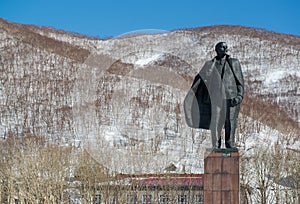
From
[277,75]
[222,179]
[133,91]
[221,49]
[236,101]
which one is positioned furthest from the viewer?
[277,75]

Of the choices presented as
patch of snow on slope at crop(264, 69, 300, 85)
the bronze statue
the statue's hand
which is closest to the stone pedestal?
the bronze statue

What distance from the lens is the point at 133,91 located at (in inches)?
1286

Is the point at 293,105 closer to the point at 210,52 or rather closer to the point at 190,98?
the point at 210,52

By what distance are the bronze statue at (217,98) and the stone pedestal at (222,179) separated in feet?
1.28

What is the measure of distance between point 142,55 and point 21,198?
9090 cm

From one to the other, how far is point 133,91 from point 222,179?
2225 cm

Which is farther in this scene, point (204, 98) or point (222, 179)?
point (204, 98)

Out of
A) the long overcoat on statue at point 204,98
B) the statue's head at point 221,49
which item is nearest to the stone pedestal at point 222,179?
the long overcoat on statue at point 204,98

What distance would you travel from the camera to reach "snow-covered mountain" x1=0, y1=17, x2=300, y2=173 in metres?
13.4

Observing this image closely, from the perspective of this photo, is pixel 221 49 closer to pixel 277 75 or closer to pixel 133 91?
pixel 133 91

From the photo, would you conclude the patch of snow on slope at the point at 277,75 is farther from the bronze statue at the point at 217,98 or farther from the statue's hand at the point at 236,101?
the statue's hand at the point at 236,101

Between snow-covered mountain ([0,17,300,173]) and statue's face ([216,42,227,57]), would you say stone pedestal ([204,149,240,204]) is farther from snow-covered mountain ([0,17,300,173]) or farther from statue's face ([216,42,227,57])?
statue's face ([216,42,227,57])

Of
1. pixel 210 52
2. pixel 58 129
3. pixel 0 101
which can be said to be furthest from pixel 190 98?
pixel 210 52

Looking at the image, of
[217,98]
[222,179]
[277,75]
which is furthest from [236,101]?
[277,75]
